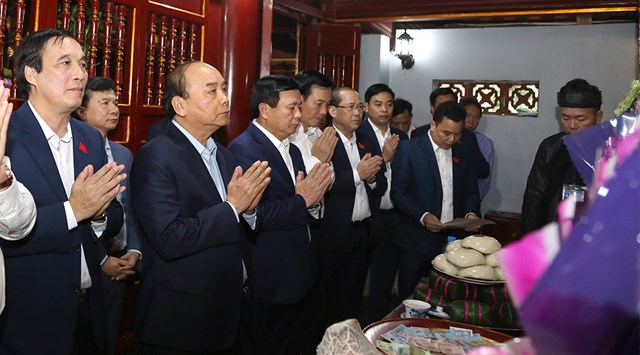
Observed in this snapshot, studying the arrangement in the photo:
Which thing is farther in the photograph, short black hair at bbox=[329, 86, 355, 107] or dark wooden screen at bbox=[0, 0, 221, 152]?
short black hair at bbox=[329, 86, 355, 107]

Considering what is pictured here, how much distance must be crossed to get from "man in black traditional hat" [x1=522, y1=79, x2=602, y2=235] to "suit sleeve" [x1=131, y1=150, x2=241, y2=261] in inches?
63.4

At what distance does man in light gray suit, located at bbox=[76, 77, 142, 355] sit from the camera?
Result: 2650 mm

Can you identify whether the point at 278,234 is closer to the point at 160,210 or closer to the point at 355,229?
the point at 160,210

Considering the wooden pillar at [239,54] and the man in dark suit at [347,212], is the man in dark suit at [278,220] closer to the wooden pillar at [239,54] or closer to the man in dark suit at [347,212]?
the man in dark suit at [347,212]

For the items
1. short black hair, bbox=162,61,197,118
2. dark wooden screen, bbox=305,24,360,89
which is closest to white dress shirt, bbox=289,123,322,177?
short black hair, bbox=162,61,197,118

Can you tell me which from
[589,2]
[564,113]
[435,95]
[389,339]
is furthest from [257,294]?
[589,2]

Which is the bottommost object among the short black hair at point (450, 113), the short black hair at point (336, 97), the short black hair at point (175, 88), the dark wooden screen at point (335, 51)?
the short black hair at point (175, 88)

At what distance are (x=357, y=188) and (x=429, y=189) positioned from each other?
444mm

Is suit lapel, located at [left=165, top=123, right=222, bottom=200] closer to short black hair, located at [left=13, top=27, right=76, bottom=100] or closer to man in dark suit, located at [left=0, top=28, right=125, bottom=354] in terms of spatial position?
man in dark suit, located at [left=0, top=28, right=125, bottom=354]

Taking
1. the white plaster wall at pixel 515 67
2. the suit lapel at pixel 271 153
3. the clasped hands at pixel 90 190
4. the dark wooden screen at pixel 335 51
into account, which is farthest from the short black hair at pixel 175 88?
the white plaster wall at pixel 515 67

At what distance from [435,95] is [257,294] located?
3187 millimetres

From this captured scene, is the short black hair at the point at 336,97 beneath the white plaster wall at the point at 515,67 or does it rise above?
beneath

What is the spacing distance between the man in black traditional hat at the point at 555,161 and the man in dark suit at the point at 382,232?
1.14 metres

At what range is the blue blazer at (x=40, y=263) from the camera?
1709 mm
